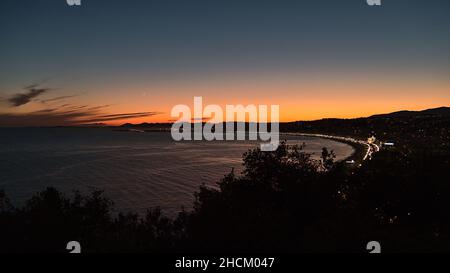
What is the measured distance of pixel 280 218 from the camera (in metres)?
17.6

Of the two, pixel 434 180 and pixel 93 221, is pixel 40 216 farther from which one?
pixel 434 180

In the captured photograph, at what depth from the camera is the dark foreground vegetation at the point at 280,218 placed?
15.9m

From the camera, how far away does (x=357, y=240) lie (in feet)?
52.3

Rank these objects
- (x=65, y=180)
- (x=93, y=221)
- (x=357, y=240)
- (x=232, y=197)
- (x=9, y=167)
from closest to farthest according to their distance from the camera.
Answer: (x=357, y=240), (x=232, y=197), (x=93, y=221), (x=65, y=180), (x=9, y=167)

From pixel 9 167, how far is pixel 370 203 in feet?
292

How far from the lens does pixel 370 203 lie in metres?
25.8

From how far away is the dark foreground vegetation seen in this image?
15875mm

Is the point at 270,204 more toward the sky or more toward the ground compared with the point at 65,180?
more toward the sky

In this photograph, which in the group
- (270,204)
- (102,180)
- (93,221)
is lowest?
(102,180)

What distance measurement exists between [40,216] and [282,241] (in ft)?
39.1
